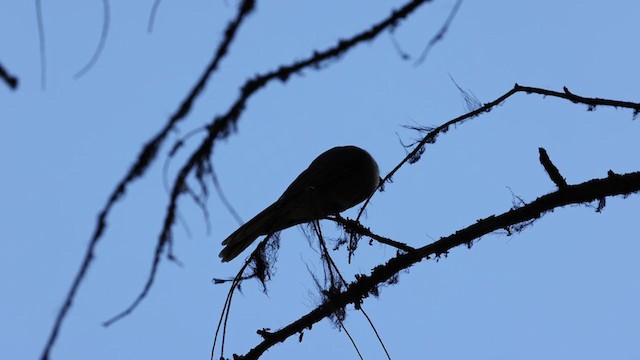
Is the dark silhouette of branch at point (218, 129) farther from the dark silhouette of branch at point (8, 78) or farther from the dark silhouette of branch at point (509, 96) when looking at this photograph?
the dark silhouette of branch at point (509, 96)

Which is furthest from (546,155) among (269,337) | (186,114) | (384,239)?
(186,114)

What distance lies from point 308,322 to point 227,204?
1.65 m

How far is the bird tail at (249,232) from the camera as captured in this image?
4.15 meters

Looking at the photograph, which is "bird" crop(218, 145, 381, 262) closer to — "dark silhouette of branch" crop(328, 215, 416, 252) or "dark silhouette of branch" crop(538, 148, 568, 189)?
"dark silhouette of branch" crop(328, 215, 416, 252)

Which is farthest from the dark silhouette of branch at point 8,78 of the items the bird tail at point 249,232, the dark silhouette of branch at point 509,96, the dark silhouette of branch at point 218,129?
the bird tail at point 249,232

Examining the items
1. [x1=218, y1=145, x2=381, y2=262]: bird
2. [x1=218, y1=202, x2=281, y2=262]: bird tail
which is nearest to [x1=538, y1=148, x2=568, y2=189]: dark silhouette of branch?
[x1=218, y1=145, x2=381, y2=262]: bird

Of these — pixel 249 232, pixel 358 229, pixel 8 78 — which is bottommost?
pixel 8 78

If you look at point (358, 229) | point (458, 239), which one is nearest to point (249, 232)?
point (358, 229)

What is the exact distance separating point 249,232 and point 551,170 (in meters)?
1.92

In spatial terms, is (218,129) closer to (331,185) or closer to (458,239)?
(458,239)

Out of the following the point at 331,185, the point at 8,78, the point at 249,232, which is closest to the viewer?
the point at 8,78

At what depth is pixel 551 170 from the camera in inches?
120

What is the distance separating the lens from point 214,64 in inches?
60.2

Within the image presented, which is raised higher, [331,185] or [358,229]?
[331,185]
